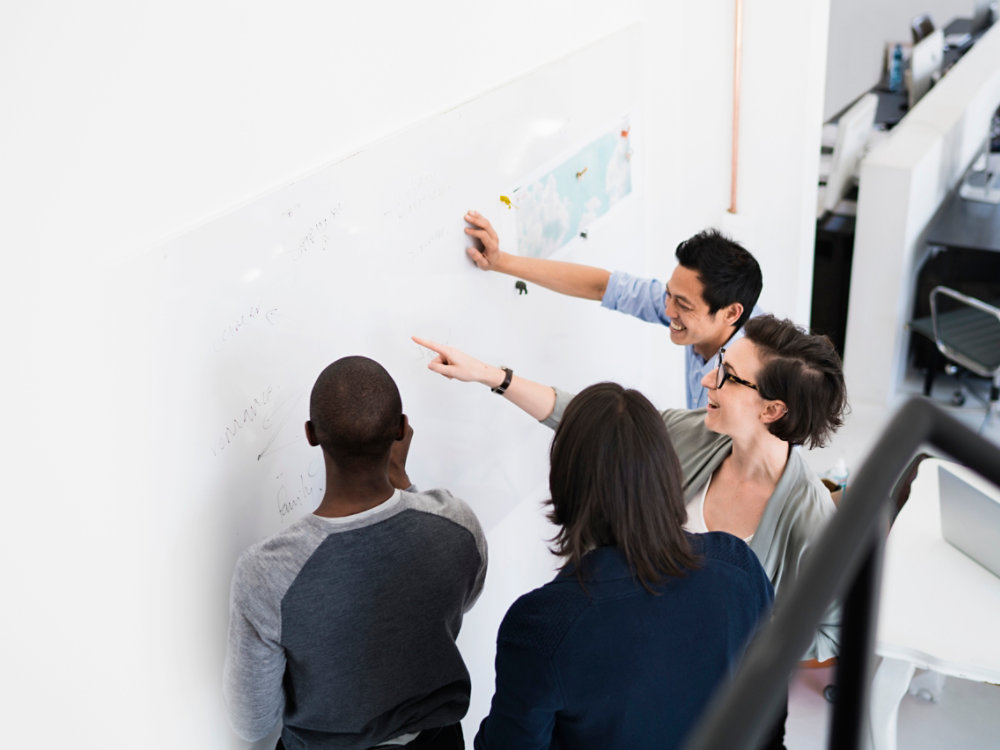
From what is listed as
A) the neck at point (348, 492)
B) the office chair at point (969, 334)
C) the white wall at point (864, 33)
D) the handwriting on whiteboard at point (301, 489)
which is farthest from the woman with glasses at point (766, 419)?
the white wall at point (864, 33)

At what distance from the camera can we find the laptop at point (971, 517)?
2.19 m

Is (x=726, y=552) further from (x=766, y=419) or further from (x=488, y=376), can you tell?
(x=488, y=376)

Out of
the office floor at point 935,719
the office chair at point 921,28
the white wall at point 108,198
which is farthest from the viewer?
the office chair at point 921,28

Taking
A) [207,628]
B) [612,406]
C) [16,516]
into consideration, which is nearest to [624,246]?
[612,406]

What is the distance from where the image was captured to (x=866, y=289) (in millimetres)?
4516

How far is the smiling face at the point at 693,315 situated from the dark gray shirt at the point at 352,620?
→ 882 millimetres

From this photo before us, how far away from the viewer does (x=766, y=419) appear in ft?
6.80

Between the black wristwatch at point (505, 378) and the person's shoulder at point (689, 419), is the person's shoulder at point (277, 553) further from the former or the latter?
the person's shoulder at point (689, 419)

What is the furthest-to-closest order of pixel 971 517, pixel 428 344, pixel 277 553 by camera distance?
pixel 971 517 → pixel 428 344 → pixel 277 553

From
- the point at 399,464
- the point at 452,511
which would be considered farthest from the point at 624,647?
the point at 399,464

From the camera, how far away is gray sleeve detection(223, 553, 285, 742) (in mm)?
1611

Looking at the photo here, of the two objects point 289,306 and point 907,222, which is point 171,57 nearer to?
point 289,306

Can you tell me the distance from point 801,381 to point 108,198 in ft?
4.46

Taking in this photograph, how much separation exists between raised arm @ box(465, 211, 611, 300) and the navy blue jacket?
42.4 inches
